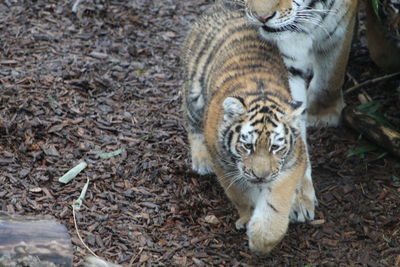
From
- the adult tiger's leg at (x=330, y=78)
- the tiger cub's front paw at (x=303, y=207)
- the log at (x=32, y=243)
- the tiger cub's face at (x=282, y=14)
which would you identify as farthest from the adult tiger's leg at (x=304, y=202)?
the log at (x=32, y=243)

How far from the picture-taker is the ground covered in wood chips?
14.8ft

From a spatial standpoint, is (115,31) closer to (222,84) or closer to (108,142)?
(108,142)

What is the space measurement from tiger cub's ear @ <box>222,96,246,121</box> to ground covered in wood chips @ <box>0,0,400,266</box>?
0.85 m

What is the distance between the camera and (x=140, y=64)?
6152 millimetres

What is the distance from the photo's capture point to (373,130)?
214 inches

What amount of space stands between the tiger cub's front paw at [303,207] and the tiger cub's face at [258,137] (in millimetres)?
636

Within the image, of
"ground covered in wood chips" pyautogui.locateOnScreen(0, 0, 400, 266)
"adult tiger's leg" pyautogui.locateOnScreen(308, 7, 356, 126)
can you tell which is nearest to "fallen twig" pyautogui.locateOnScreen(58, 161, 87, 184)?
"ground covered in wood chips" pyautogui.locateOnScreen(0, 0, 400, 266)

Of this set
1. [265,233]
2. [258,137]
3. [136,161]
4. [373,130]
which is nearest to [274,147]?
[258,137]

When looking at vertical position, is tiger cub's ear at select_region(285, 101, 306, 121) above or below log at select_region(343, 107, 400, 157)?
above

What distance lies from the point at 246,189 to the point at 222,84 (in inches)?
26.1

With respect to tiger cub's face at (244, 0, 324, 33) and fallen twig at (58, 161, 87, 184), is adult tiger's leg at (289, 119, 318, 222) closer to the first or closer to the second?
tiger cub's face at (244, 0, 324, 33)

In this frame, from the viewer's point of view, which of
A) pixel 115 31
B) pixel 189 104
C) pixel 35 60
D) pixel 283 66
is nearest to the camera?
pixel 283 66

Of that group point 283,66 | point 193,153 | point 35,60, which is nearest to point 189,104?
point 193,153

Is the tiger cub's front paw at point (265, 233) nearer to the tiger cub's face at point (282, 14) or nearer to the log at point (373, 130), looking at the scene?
the tiger cub's face at point (282, 14)
